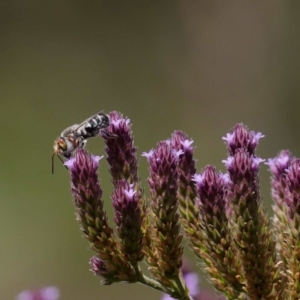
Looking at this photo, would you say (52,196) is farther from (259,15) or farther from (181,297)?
(181,297)

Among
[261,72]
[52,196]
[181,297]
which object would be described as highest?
[261,72]

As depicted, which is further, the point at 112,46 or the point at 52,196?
the point at 112,46

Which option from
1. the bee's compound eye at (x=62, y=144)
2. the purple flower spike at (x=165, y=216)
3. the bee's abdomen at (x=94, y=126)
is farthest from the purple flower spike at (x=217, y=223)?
the bee's compound eye at (x=62, y=144)

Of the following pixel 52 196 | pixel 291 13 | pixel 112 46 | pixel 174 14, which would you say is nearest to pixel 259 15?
pixel 291 13

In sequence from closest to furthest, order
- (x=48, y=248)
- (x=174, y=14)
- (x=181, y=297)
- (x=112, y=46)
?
1. (x=181, y=297)
2. (x=48, y=248)
3. (x=174, y=14)
4. (x=112, y=46)

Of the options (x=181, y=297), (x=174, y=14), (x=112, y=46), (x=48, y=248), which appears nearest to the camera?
(x=181, y=297)

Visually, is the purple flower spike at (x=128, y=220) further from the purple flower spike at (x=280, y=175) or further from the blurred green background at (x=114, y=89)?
the blurred green background at (x=114, y=89)

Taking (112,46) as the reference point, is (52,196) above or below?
below
